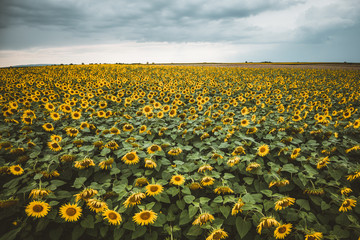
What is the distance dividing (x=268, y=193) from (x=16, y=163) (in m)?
3.68

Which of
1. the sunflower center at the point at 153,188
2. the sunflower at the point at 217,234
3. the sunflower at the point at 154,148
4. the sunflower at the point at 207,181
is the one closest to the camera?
the sunflower at the point at 217,234

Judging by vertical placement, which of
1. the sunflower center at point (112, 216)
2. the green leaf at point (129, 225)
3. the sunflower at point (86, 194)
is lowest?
the green leaf at point (129, 225)

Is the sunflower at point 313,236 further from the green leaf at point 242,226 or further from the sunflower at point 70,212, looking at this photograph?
the sunflower at point 70,212

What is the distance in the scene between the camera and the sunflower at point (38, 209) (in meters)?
1.87

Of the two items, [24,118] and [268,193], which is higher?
[24,118]

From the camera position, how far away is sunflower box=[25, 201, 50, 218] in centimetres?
187

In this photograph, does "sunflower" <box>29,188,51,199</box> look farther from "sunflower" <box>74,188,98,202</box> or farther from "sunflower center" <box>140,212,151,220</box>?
"sunflower center" <box>140,212,151,220</box>

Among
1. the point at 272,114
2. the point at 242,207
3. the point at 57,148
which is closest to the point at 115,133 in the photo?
the point at 57,148

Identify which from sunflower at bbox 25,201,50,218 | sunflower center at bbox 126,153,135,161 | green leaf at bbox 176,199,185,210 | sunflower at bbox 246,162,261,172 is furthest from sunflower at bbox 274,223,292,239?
sunflower at bbox 25,201,50,218

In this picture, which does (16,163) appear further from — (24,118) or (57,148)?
(24,118)

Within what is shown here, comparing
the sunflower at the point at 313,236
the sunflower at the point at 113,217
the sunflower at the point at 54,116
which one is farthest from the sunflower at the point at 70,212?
the sunflower at the point at 54,116

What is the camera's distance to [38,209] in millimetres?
1904

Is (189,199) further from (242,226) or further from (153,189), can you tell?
(242,226)

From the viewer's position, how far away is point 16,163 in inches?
103
